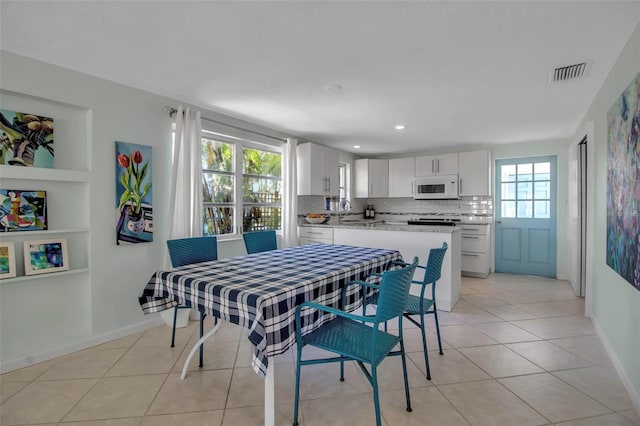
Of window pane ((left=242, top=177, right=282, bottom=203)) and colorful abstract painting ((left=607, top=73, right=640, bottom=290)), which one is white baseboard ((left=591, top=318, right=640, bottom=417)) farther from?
window pane ((left=242, top=177, right=282, bottom=203))

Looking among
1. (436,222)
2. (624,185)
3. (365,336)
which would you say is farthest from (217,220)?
(436,222)

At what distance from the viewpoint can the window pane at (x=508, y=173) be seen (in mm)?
5336

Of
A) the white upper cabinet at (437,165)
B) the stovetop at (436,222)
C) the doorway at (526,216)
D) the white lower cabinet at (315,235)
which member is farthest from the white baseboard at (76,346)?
the doorway at (526,216)

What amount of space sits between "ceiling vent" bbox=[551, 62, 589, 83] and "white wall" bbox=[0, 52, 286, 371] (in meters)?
3.38

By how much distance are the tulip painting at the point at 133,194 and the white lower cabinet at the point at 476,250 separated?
465 centimetres

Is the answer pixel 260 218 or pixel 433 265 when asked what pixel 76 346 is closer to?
pixel 260 218

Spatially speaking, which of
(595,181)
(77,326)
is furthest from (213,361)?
(595,181)

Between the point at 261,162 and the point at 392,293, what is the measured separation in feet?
10.3

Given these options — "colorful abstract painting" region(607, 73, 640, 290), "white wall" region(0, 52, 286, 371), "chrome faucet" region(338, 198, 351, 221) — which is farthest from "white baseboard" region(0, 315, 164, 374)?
"colorful abstract painting" region(607, 73, 640, 290)

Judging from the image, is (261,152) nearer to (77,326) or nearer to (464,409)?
(77,326)

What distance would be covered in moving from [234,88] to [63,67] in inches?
→ 50.0

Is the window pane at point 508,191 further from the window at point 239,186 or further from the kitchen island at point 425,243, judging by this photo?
the window at point 239,186

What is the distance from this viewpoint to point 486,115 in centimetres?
365

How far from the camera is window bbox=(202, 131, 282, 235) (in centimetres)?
362
